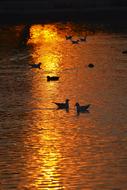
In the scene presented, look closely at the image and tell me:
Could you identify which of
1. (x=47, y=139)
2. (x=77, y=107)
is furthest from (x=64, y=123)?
(x=47, y=139)

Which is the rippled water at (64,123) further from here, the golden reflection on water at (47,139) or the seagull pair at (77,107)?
the seagull pair at (77,107)

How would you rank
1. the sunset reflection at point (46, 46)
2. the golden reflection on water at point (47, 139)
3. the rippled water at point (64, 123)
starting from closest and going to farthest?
the golden reflection on water at point (47, 139), the rippled water at point (64, 123), the sunset reflection at point (46, 46)

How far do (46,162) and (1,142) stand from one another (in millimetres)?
4008

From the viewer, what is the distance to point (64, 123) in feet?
117

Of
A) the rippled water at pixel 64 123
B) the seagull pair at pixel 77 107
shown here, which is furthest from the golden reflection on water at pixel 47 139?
the seagull pair at pixel 77 107

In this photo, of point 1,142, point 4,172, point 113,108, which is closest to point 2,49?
point 113,108

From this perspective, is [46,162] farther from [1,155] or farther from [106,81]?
[106,81]

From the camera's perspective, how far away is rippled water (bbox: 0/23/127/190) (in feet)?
87.0

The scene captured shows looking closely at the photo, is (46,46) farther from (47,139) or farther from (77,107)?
(47,139)

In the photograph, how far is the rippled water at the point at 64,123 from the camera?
26.5 metres

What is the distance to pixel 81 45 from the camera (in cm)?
7469

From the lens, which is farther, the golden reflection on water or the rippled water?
the rippled water

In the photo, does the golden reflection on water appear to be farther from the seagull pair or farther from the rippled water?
the seagull pair

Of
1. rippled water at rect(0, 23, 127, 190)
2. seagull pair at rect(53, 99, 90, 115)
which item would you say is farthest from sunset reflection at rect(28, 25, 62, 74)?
seagull pair at rect(53, 99, 90, 115)
